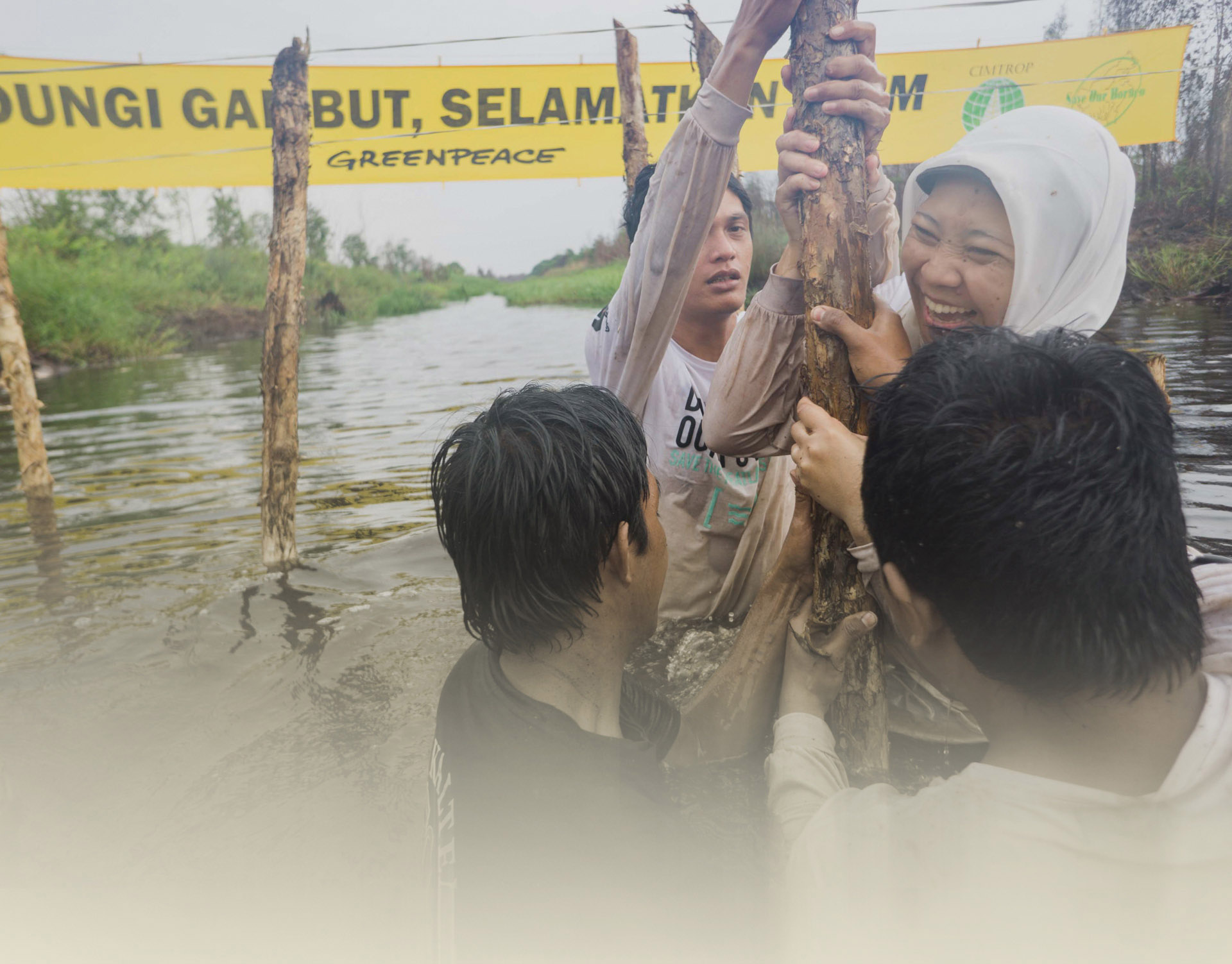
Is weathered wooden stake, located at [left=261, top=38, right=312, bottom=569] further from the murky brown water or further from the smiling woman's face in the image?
the smiling woman's face

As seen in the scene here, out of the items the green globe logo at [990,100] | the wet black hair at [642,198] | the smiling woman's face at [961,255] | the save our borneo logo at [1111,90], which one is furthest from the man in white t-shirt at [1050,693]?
the save our borneo logo at [1111,90]

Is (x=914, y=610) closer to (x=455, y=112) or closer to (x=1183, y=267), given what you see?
(x=1183, y=267)

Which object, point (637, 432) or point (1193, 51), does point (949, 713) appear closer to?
point (637, 432)

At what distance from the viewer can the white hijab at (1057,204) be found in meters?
1.43

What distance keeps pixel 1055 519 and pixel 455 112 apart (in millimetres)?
6426

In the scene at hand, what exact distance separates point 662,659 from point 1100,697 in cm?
200

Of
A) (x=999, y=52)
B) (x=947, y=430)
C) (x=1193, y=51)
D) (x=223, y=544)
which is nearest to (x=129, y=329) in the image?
(x=223, y=544)

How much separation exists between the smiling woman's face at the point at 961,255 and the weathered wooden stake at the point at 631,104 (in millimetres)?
4532

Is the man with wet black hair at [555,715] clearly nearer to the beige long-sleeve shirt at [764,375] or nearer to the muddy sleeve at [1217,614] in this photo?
the beige long-sleeve shirt at [764,375]

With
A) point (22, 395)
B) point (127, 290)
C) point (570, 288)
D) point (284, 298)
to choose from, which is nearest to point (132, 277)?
point (127, 290)

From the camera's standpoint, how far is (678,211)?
1747mm

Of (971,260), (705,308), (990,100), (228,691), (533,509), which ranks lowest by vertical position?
(228,691)

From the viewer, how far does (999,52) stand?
18.7 feet

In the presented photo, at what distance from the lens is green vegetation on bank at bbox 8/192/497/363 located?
13883 mm
